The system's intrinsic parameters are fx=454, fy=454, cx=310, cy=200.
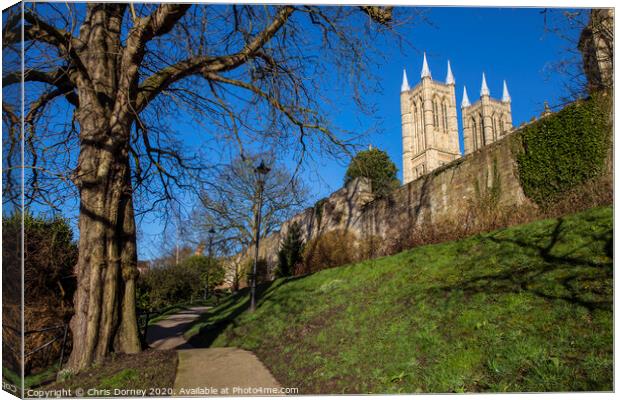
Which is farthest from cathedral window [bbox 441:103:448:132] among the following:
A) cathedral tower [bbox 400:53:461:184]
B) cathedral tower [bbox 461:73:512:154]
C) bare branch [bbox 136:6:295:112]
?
bare branch [bbox 136:6:295:112]

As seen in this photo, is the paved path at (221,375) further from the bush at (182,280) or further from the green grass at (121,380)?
the bush at (182,280)

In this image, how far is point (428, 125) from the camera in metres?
60.4

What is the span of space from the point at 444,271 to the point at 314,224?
36.9 ft

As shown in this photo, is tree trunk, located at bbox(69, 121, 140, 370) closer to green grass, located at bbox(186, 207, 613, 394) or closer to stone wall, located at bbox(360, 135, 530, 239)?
green grass, located at bbox(186, 207, 613, 394)

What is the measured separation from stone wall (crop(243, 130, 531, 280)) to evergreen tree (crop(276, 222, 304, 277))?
2.10 ft

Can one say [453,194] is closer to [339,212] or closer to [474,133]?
[339,212]

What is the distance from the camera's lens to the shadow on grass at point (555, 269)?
484cm

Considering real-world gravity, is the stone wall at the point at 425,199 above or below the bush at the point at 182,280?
above

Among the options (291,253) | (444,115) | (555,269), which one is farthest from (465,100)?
(555,269)

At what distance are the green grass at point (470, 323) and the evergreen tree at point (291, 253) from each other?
8216 mm

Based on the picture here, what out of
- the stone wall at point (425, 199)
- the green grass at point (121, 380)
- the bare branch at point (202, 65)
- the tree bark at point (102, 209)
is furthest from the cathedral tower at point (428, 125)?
the green grass at point (121, 380)

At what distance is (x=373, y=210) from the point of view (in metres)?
16.0

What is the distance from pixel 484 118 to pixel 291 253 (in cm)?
5545

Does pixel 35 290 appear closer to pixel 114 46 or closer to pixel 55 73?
pixel 55 73
